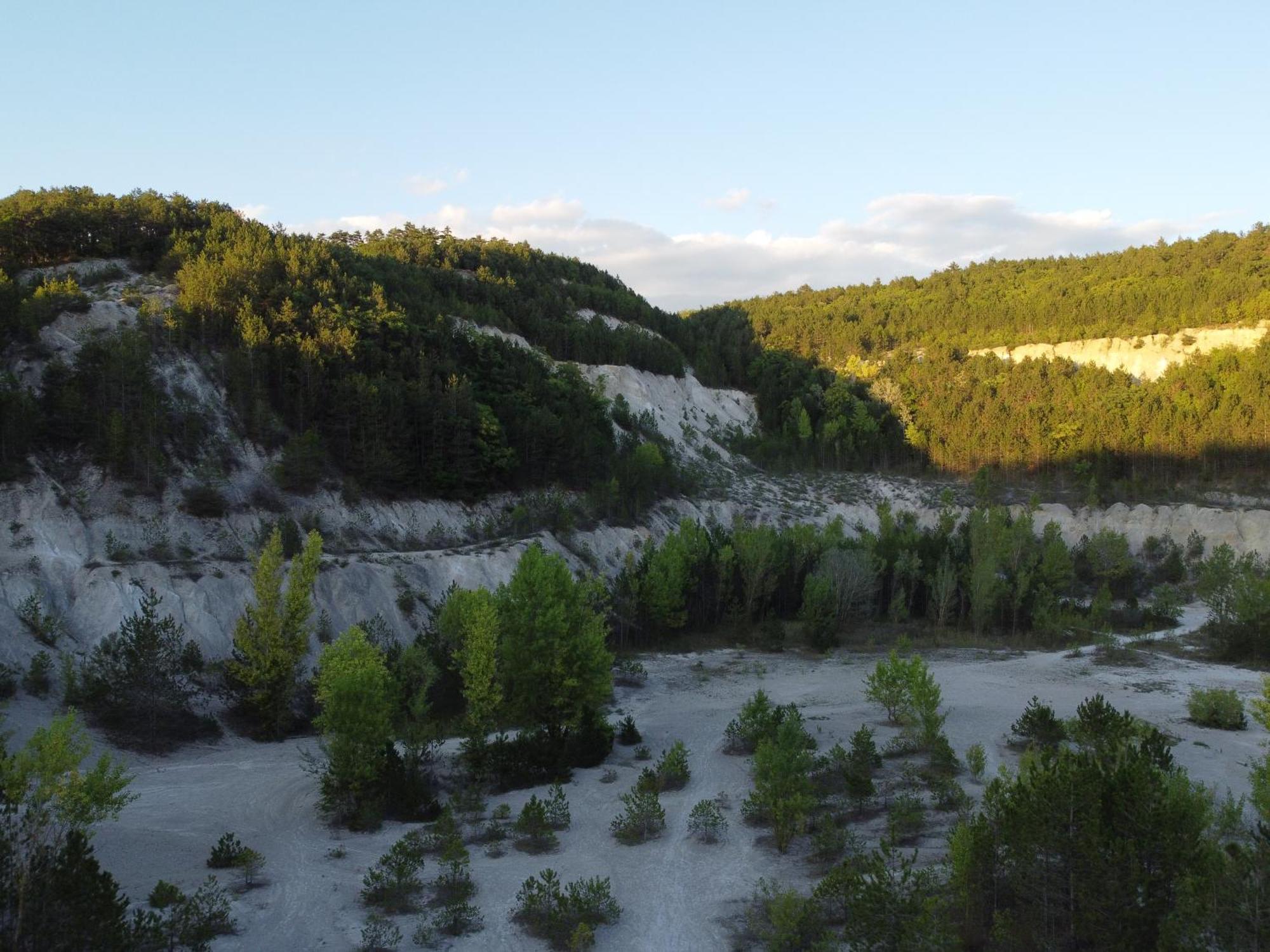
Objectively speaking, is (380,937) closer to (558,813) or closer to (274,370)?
(558,813)

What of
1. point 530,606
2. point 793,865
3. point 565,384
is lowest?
point 793,865

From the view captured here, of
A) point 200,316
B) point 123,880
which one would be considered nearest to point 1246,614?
point 123,880

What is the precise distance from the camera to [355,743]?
22938 millimetres

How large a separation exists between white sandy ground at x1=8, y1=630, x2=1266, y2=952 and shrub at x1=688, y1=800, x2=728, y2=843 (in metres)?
0.33

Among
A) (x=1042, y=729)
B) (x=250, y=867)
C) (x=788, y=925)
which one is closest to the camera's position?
(x=788, y=925)

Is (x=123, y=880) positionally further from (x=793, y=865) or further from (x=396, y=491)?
(x=396, y=491)

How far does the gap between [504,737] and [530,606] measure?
470 cm

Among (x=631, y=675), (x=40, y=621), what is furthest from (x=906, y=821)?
(x=40, y=621)

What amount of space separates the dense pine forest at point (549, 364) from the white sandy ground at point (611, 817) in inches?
774

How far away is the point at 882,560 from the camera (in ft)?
184

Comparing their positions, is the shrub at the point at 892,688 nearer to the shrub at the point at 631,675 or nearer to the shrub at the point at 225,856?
the shrub at the point at 631,675

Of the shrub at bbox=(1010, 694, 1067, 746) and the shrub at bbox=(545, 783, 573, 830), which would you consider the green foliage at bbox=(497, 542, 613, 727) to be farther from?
the shrub at bbox=(1010, 694, 1067, 746)

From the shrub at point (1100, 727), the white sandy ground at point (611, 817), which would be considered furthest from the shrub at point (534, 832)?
the shrub at point (1100, 727)

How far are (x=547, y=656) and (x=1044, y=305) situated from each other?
108m
